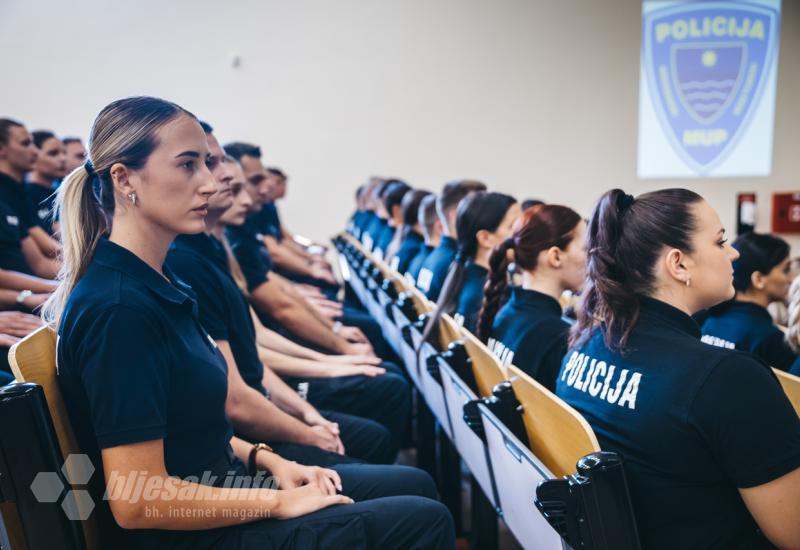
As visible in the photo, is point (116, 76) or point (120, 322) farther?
point (116, 76)

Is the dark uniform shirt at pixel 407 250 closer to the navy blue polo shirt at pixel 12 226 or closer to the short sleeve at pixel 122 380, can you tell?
the navy blue polo shirt at pixel 12 226

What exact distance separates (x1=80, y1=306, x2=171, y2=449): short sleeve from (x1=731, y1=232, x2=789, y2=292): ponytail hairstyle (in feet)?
7.08

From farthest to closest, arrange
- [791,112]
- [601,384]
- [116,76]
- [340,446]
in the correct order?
[791,112]
[116,76]
[340,446]
[601,384]

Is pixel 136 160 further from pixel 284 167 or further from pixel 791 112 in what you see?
pixel 791 112

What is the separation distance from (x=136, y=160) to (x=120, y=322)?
0.31 metres

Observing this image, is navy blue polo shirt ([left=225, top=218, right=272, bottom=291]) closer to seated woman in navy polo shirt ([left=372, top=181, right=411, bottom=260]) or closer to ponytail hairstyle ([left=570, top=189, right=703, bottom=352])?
ponytail hairstyle ([left=570, top=189, right=703, bottom=352])

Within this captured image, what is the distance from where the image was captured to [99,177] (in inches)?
45.6

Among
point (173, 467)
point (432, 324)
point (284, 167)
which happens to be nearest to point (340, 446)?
point (432, 324)

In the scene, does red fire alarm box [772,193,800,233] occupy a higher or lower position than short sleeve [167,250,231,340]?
lower

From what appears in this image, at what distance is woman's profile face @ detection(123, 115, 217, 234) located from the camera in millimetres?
1147

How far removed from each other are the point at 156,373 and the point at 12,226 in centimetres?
223

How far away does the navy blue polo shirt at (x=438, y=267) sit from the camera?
2.83 m

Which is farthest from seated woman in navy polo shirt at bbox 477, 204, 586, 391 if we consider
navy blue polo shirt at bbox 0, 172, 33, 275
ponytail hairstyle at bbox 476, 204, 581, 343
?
navy blue polo shirt at bbox 0, 172, 33, 275

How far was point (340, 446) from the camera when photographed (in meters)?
1.78
